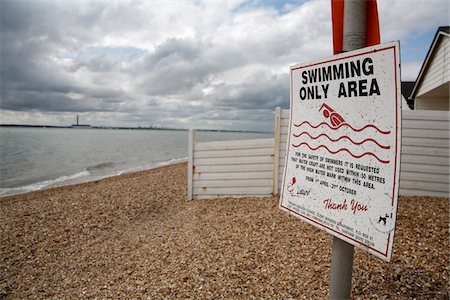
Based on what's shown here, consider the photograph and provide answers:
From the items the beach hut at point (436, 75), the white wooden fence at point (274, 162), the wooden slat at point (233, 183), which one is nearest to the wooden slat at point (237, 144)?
the white wooden fence at point (274, 162)

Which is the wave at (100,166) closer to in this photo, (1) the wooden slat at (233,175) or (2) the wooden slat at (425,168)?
(1) the wooden slat at (233,175)

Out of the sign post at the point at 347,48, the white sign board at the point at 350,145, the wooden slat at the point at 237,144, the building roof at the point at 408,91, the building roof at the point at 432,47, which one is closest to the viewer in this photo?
the white sign board at the point at 350,145

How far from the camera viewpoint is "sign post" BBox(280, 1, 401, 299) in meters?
1.65

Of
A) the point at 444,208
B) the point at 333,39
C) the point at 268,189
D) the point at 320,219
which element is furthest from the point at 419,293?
the point at 268,189

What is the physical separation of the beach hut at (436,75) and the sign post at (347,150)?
39.5ft

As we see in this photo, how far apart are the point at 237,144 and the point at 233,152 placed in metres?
0.23

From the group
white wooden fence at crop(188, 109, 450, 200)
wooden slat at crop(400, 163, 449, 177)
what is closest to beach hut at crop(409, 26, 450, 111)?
white wooden fence at crop(188, 109, 450, 200)

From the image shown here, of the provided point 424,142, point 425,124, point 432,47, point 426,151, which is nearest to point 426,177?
point 426,151

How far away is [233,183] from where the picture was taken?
295 inches

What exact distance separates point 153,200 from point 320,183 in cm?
748

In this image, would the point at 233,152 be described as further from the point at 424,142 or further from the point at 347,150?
the point at 347,150

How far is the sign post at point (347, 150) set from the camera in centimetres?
165

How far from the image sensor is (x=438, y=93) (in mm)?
13875

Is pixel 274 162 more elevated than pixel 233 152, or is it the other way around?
pixel 233 152
